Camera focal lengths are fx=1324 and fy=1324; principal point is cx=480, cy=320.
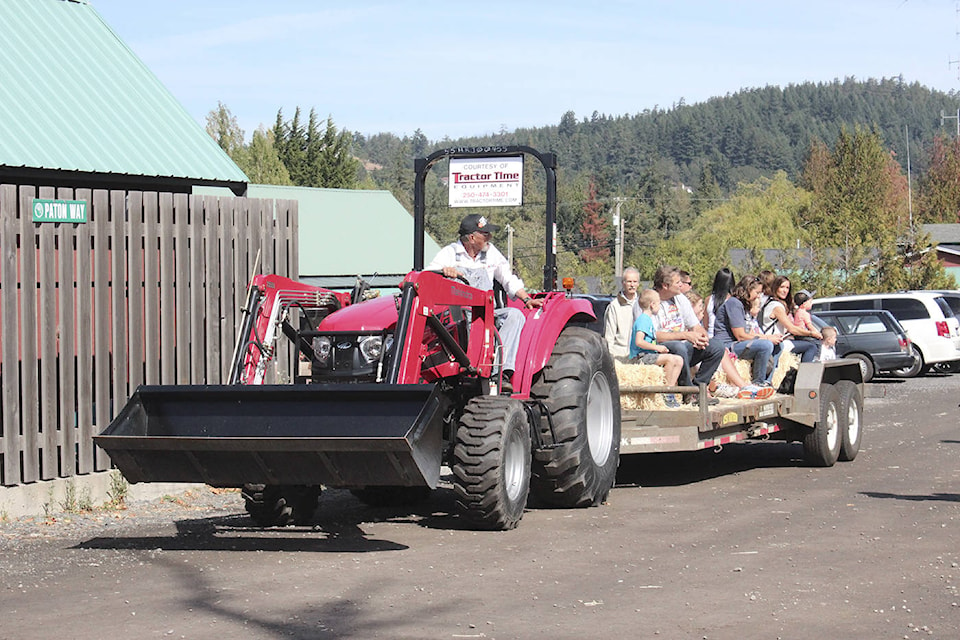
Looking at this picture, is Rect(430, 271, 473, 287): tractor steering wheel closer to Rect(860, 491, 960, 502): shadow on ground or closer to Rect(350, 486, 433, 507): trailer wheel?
Rect(350, 486, 433, 507): trailer wheel

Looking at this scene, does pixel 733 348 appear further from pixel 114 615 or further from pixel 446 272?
pixel 114 615

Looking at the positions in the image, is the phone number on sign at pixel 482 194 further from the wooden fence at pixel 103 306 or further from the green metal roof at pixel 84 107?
the green metal roof at pixel 84 107

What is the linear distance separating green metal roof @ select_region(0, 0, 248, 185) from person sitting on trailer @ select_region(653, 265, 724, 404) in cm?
532

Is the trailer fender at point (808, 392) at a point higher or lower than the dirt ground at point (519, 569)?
higher

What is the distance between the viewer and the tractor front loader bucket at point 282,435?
8.29 metres

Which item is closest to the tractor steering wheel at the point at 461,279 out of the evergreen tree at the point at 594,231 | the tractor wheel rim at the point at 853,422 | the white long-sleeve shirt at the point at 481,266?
the white long-sleeve shirt at the point at 481,266

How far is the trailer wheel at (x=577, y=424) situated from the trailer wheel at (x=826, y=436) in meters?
3.24

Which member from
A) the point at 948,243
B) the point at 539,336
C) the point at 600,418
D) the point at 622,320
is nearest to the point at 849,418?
the point at 622,320

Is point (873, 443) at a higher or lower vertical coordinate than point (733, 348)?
lower

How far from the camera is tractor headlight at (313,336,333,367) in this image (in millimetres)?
9547

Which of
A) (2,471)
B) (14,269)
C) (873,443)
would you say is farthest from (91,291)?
(873,443)

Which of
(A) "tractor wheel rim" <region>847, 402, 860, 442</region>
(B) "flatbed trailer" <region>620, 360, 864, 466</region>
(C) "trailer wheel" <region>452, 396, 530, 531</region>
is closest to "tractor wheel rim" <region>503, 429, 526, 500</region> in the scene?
(C) "trailer wheel" <region>452, 396, 530, 531</region>

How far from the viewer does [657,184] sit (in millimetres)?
132875

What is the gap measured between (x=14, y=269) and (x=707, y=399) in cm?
592
